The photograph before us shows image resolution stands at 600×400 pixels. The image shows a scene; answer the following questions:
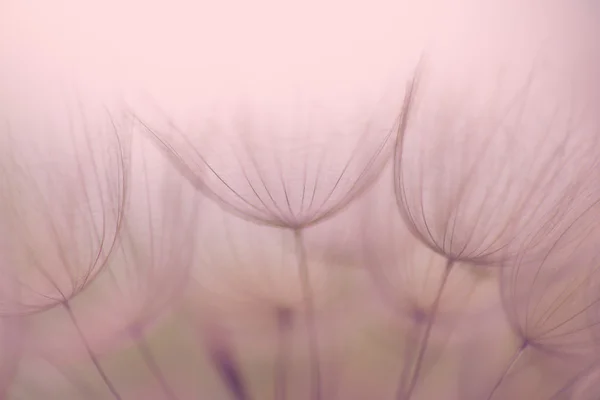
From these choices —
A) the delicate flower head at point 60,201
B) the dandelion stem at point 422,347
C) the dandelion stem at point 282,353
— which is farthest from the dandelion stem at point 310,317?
the delicate flower head at point 60,201

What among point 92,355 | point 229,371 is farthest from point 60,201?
point 229,371

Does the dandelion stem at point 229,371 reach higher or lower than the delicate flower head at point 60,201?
lower

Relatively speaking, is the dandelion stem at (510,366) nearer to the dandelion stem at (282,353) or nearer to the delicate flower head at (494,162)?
the delicate flower head at (494,162)

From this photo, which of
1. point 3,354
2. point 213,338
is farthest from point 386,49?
point 3,354

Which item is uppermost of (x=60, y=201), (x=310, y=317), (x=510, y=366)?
(x=60, y=201)

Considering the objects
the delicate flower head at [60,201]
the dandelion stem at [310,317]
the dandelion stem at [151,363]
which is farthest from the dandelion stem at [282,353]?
the delicate flower head at [60,201]

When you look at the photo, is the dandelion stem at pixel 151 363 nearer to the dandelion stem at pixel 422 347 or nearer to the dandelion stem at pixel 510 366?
the dandelion stem at pixel 422 347

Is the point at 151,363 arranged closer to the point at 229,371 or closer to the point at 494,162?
the point at 229,371

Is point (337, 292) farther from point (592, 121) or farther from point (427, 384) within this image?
point (592, 121)
